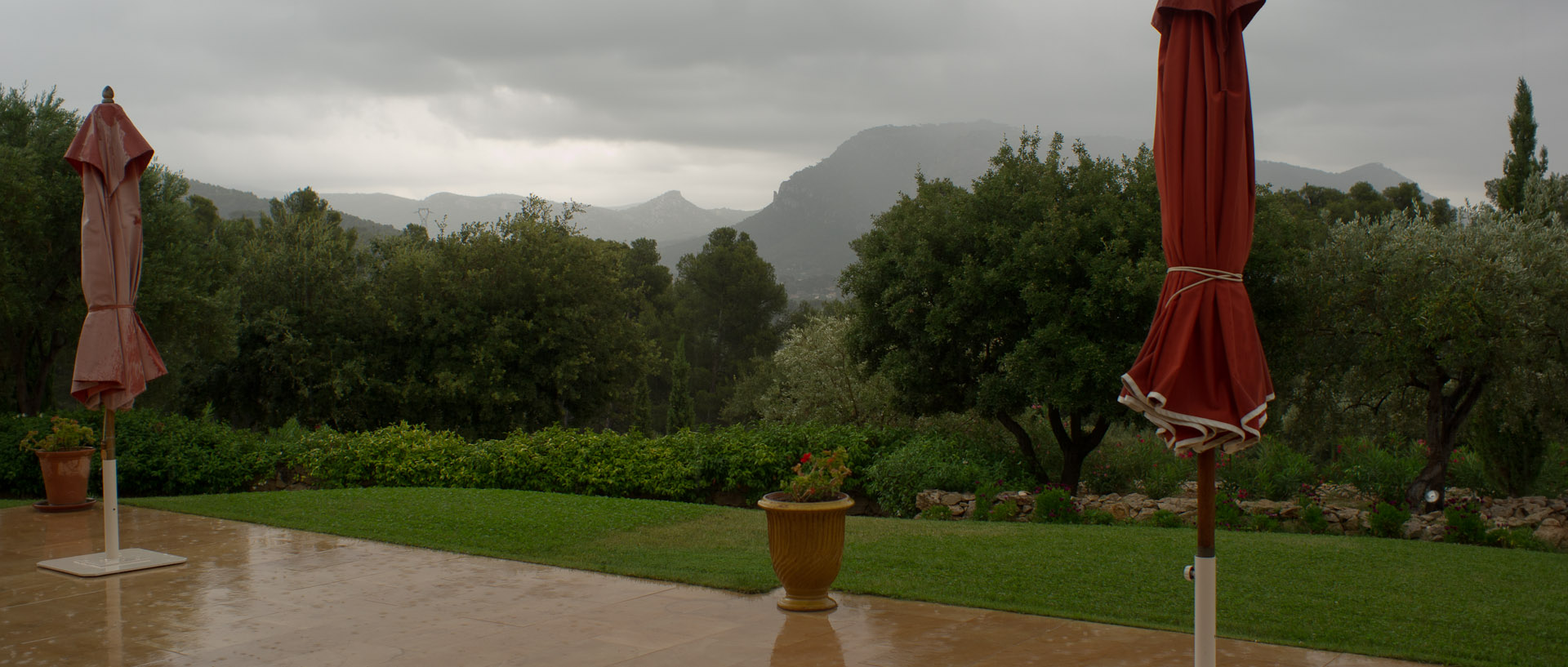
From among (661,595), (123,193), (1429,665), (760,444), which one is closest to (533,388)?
(760,444)

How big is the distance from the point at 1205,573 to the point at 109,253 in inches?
339

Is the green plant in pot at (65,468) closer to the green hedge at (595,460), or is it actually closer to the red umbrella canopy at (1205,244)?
the green hedge at (595,460)

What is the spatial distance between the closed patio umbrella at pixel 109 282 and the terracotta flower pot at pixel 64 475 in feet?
12.3

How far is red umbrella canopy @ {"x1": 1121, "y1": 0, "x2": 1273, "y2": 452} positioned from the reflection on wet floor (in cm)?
189

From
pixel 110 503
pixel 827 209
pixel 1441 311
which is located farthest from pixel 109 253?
pixel 827 209

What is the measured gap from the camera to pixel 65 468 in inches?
433

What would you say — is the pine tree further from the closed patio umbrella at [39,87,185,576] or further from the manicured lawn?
the closed patio umbrella at [39,87,185,576]

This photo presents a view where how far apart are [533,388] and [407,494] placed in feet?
49.2

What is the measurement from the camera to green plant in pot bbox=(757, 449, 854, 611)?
6309mm

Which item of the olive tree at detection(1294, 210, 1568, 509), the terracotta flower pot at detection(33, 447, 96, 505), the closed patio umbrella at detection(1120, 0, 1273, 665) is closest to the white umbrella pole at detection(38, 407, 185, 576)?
the terracotta flower pot at detection(33, 447, 96, 505)

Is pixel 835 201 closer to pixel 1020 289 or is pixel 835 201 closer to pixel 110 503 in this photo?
pixel 1020 289

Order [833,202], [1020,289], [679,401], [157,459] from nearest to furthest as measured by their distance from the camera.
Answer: [1020,289] < [157,459] < [679,401] < [833,202]

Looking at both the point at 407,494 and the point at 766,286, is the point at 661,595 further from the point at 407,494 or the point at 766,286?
the point at 766,286

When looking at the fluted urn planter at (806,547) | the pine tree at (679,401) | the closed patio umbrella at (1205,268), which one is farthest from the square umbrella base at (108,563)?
the pine tree at (679,401)
